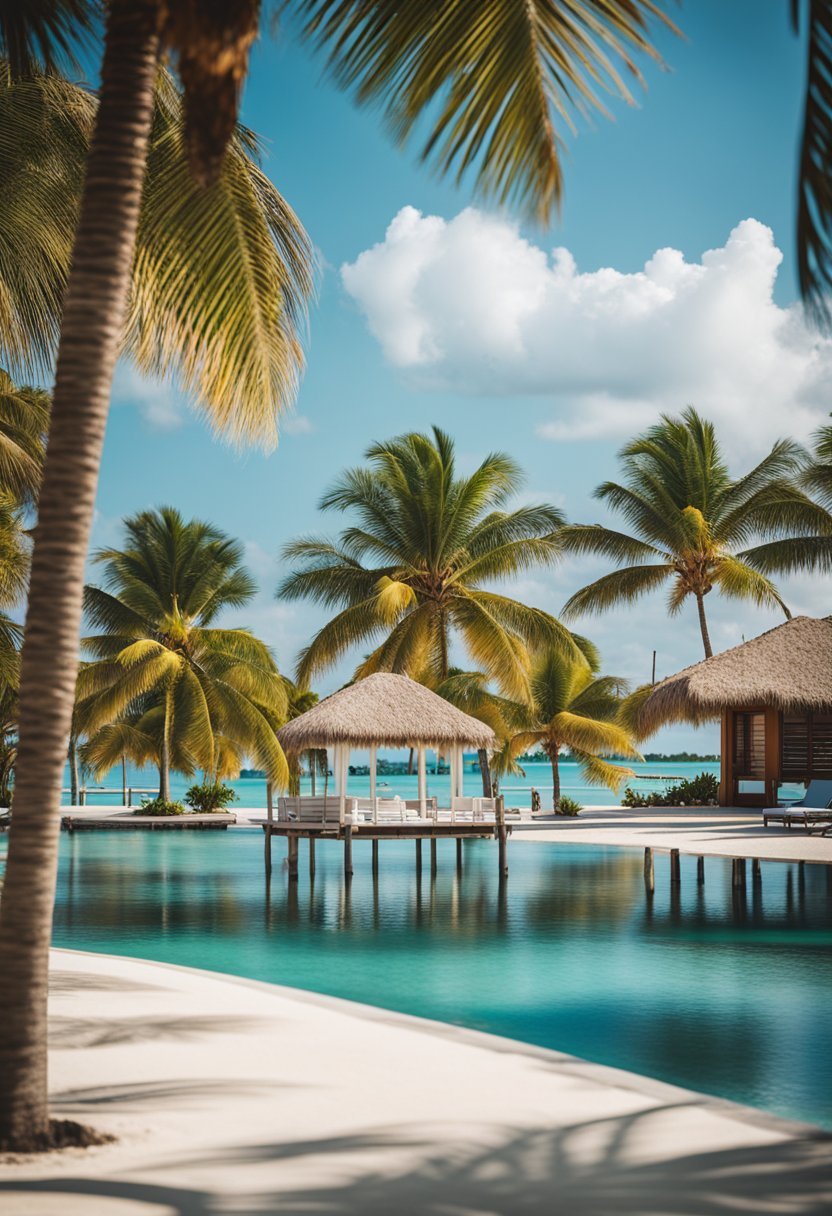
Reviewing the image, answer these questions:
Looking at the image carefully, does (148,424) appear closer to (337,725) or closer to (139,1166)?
(337,725)

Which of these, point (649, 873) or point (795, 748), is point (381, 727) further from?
point (795, 748)

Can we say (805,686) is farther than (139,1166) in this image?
Yes

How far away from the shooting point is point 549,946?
604 inches

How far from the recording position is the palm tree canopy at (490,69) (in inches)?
230

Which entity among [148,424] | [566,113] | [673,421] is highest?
[148,424]

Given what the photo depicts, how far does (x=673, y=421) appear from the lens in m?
34.0

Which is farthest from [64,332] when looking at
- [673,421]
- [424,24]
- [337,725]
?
[673,421]

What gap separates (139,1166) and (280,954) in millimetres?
9797

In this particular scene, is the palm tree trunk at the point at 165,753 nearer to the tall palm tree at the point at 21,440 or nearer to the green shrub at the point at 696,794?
the tall palm tree at the point at 21,440

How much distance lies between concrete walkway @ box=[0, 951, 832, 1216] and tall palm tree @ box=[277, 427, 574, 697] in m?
21.4

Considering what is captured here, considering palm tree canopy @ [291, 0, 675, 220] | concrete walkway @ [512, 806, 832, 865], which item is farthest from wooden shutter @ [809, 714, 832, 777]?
palm tree canopy @ [291, 0, 675, 220]

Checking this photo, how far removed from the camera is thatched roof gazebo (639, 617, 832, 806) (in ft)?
92.2

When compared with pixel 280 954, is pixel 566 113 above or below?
above

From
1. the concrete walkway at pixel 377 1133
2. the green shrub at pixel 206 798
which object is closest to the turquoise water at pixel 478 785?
the green shrub at pixel 206 798
